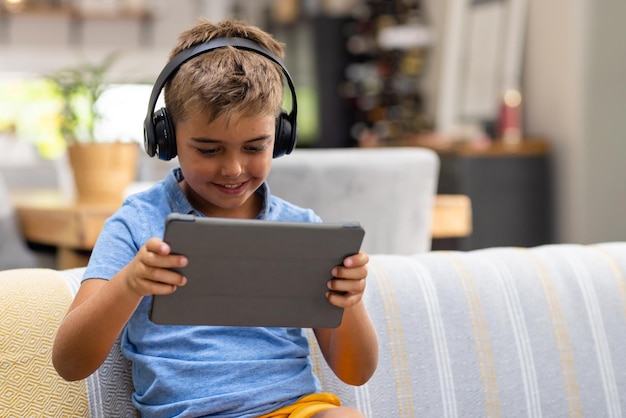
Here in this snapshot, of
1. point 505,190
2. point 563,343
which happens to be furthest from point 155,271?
point 505,190

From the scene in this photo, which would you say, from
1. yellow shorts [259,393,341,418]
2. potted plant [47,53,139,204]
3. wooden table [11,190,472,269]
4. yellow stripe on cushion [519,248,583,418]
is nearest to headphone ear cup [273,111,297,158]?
yellow shorts [259,393,341,418]

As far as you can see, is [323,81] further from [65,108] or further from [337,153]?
[337,153]

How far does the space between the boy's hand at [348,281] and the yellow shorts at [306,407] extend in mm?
186

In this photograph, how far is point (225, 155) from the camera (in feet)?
3.51

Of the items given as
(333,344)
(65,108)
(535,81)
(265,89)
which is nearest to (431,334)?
(333,344)

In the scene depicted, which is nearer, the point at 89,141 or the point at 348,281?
the point at 348,281

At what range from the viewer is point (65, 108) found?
9.12 feet

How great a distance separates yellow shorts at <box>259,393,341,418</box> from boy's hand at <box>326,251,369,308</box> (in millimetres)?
186

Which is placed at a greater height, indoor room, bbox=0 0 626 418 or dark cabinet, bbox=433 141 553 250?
indoor room, bbox=0 0 626 418

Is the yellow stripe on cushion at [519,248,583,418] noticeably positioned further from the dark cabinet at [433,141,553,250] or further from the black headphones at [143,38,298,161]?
the dark cabinet at [433,141,553,250]

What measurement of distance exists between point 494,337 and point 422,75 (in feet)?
15.8

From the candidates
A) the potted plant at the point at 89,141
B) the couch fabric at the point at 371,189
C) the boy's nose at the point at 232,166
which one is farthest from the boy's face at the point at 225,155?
the potted plant at the point at 89,141

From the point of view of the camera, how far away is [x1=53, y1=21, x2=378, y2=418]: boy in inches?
41.1

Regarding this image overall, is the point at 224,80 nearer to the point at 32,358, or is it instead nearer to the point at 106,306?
the point at 106,306
